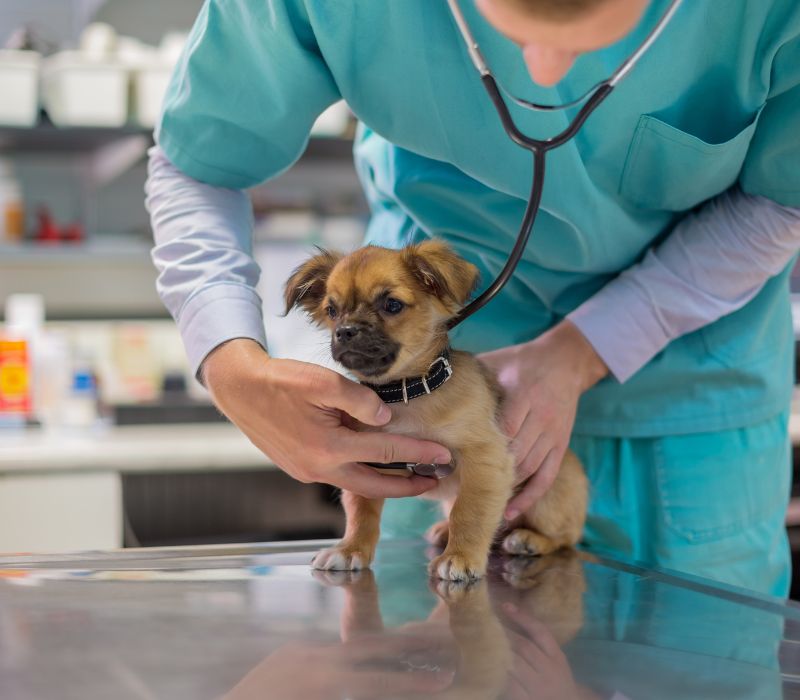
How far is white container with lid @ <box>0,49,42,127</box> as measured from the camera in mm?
2492

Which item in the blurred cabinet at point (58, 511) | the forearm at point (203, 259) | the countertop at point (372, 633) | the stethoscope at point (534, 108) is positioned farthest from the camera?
the blurred cabinet at point (58, 511)

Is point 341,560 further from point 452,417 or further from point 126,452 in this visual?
point 126,452

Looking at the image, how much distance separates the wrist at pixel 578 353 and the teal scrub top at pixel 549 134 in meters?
0.06

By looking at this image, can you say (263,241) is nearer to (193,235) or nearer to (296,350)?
(296,350)

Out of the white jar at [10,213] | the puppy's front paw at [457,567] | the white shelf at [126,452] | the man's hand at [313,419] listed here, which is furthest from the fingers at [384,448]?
the white jar at [10,213]

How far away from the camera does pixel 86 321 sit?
2869 mm

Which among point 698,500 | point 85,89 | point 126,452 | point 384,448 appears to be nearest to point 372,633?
point 384,448

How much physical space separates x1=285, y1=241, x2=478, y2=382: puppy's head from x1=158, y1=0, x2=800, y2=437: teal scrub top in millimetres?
98

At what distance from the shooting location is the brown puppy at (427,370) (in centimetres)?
93

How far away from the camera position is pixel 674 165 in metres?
0.96

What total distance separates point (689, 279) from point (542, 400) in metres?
0.21

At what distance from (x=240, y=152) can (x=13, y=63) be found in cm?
174

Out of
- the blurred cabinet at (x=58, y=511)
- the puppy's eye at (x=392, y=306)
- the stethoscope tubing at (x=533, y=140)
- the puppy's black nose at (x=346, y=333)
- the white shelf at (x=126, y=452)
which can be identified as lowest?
the blurred cabinet at (x=58, y=511)

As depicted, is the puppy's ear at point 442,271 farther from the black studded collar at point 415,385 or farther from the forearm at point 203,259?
the forearm at point 203,259
